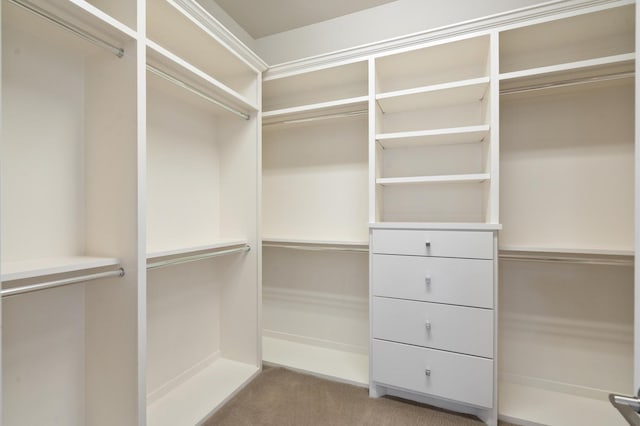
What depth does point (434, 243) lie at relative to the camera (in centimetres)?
171

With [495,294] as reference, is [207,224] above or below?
above

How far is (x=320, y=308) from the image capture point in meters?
2.46

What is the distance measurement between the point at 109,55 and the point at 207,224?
1.10m

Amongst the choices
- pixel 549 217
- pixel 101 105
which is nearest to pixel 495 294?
pixel 549 217

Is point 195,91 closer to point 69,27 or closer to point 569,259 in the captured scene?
point 69,27

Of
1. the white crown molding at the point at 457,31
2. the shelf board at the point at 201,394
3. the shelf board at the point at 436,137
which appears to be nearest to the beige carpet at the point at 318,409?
the shelf board at the point at 201,394

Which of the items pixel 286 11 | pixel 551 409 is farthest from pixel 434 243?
pixel 286 11

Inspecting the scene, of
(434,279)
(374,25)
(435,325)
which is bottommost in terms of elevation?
(435,325)

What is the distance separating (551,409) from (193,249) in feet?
7.08

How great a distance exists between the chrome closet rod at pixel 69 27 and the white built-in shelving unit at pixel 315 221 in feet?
3.51

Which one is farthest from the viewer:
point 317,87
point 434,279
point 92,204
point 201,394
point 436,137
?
point 317,87

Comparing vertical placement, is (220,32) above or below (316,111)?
above

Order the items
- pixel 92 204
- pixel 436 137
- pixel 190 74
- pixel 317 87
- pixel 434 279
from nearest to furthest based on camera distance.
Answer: pixel 92 204
pixel 190 74
pixel 434 279
pixel 436 137
pixel 317 87

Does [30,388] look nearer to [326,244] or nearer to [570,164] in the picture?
[326,244]
